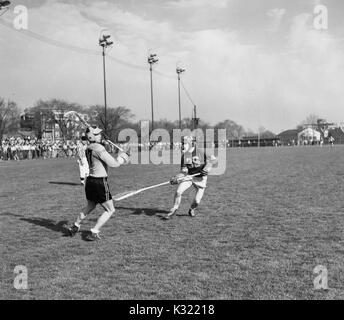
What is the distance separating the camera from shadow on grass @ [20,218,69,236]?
993 cm

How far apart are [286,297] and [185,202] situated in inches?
322

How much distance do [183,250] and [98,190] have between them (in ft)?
6.97

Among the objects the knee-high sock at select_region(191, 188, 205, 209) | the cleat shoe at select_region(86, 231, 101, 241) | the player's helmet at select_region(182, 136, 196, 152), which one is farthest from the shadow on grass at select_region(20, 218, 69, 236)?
the player's helmet at select_region(182, 136, 196, 152)

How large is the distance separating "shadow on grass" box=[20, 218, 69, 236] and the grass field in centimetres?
2

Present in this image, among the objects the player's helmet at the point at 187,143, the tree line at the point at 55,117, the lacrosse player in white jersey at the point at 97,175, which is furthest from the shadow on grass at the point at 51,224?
the tree line at the point at 55,117

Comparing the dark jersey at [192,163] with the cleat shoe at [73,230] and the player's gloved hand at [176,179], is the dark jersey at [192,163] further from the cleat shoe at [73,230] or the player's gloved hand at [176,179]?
the cleat shoe at [73,230]

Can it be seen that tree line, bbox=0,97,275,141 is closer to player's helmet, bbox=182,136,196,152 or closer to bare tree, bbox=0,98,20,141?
bare tree, bbox=0,98,20,141

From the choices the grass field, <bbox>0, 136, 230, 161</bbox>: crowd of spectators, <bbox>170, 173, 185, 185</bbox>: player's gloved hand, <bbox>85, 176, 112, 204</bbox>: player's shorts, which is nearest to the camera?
the grass field

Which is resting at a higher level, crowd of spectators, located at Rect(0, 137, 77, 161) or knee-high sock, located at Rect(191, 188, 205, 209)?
crowd of spectators, located at Rect(0, 137, 77, 161)

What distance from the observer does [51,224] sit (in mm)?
10617

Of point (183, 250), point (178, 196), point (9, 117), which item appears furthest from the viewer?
point (9, 117)

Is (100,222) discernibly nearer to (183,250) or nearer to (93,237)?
(93,237)

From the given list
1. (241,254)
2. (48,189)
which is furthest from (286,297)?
(48,189)

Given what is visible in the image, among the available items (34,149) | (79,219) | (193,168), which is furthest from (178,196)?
(34,149)
